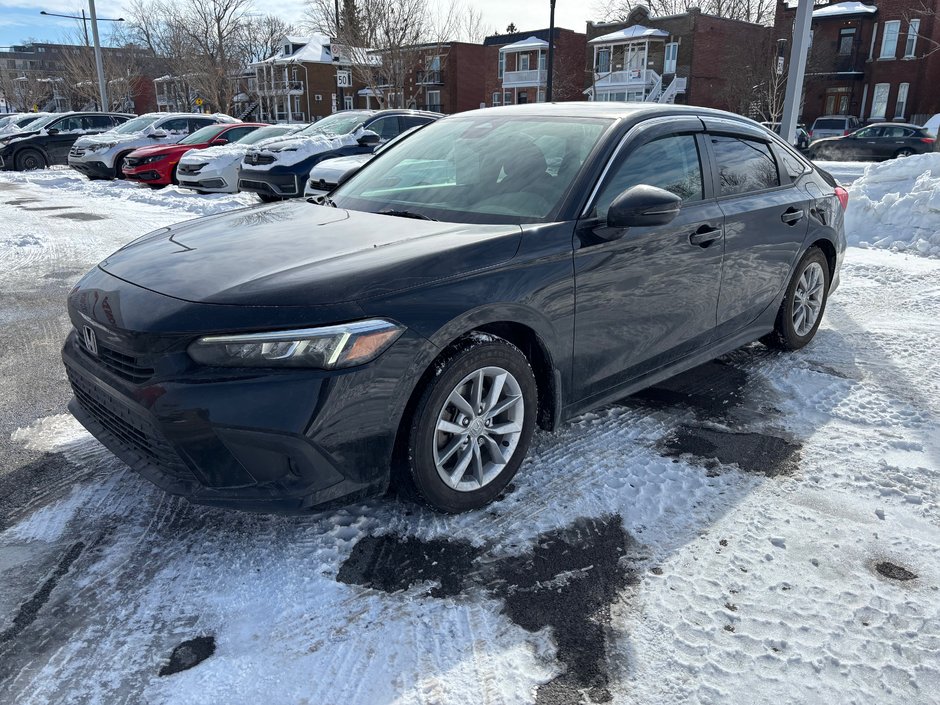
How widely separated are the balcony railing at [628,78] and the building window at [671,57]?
0.79m

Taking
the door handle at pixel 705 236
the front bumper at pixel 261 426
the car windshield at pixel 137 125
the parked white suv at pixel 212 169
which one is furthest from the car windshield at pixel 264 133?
the front bumper at pixel 261 426

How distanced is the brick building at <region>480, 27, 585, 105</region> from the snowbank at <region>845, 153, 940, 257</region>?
43.7 meters

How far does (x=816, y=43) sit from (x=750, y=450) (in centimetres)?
5007

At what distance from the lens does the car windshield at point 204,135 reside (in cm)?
1711

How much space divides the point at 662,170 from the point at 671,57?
162 ft

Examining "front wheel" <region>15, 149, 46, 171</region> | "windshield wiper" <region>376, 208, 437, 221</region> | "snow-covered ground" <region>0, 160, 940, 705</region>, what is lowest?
"snow-covered ground" <region>0, 160, 940, 705</region>

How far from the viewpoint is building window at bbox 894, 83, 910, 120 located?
4275cm

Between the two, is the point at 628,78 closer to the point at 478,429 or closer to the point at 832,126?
the point at 832,126

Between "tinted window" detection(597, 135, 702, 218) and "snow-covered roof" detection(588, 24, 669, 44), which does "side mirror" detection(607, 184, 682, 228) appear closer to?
"tinted window" detection(597, 135, 702, 218)

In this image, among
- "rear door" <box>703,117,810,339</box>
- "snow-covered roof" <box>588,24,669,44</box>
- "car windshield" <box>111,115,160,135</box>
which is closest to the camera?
"rear door" <box>703,117,810,339</box>

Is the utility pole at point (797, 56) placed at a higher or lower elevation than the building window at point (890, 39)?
lower

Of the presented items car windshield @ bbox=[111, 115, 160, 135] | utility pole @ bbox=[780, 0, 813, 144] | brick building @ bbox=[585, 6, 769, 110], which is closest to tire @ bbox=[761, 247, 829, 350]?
utility pole @ bbox=[780, 0, 813, 144]

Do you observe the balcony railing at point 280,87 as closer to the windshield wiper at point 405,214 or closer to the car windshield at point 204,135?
the car windshield at point 204,135

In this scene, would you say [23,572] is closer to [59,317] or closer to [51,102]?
[59,317]
